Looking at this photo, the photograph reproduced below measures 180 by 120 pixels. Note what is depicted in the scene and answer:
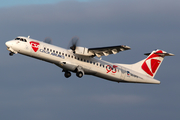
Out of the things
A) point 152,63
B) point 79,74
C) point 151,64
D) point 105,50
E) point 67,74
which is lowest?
point 67,74

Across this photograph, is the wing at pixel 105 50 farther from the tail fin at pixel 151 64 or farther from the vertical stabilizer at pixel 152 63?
the vertical stabilizer at pixel 152 63

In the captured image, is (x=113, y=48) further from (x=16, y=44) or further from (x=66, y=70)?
(x=16, y=44)

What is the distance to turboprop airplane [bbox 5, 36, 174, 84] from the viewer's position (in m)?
32.7

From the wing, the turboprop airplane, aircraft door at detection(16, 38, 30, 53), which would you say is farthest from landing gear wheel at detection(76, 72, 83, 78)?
aircraft door at detection(16, 38, 30, 53)

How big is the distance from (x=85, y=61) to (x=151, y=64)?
9.78 metres

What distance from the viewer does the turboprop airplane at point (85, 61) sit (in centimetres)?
3266

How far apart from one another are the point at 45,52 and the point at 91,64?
5.72 m

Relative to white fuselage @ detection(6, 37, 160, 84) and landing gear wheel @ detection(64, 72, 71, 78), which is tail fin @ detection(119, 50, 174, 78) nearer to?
white fuselage @ detection(6, 37, 160, 84)

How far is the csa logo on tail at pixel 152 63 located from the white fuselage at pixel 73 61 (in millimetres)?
1353

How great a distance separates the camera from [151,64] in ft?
130

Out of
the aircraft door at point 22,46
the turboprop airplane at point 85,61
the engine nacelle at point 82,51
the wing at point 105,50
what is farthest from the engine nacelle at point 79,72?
the aircraft door at point 22,46

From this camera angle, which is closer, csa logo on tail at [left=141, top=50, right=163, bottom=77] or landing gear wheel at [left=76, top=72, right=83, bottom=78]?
landing gear wheel at [left=76, top=72, right=83, bottom=78]

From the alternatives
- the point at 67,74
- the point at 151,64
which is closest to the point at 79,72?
the point at 67,74

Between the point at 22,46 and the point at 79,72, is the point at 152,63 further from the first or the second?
the point at 22,46
